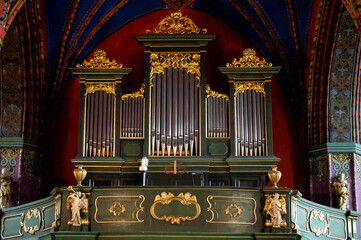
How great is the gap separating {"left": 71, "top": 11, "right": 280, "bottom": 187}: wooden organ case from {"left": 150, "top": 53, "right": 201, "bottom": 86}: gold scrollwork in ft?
0.09

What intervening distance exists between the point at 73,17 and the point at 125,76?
7.37 feet

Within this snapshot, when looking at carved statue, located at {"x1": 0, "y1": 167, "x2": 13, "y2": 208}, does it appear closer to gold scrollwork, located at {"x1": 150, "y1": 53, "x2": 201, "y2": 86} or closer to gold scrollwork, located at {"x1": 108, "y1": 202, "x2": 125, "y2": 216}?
gold scrollwork, located at {"x1": 108, "y1": 202, "x2": 125, "y2": 216}

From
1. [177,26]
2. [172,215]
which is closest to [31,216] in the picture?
[172,215]

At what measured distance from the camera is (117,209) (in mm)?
15617

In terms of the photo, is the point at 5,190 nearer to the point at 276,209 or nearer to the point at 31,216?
the point at 31,216

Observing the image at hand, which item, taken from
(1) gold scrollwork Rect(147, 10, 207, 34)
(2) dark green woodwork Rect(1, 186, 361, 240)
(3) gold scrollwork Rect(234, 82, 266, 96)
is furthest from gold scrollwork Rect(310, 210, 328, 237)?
(1) gold scrollwork Rect(147, 10, 207, 34)

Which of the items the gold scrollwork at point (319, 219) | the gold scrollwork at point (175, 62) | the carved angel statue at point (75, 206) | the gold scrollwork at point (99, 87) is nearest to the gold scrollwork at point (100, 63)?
the gold scrollwork at point (99, 87)

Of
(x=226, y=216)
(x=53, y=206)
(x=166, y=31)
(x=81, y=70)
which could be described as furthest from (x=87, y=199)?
(x=166, y=31)

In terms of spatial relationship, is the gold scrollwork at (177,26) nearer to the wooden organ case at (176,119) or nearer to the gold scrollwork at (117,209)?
the wooden organ case at (176,119)

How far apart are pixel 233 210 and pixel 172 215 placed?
4.46 ft

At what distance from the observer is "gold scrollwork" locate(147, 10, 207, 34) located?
1916cm

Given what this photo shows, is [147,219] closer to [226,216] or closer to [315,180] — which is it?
[226,216]

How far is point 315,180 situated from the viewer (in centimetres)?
1933

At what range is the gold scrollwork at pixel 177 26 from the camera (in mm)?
19156
